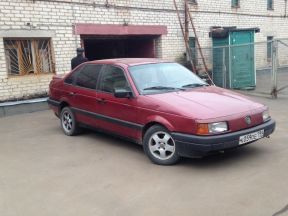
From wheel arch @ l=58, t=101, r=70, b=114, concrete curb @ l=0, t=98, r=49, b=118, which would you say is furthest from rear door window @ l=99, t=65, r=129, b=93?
concrete curb @ l=0, t=98, r=49, b=118

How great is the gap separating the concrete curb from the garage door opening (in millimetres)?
3941

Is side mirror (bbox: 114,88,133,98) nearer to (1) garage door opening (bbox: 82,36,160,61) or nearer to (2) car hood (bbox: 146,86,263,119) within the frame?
(2) car hood (bbox: 146,86,263,119)

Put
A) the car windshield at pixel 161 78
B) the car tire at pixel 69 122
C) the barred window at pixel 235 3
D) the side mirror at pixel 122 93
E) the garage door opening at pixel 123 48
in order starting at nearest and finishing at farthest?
the side mirror at pixel 122 93
the car windshield at pixel 161 78
the car tire at pixel 69 122
the garage door opening at pixel 123 48
the barred window at pixel 235 3

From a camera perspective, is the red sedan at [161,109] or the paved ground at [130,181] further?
the red sedan at [161,109]

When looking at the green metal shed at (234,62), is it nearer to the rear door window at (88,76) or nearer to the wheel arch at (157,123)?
the rear door window at (88,76)

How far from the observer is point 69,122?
706 centimetres

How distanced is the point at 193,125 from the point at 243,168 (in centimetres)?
89

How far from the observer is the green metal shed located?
12586 millimetres

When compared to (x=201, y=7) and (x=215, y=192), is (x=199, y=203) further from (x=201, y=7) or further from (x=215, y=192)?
(x=201, y=7)

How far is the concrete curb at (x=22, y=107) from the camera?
927 cm

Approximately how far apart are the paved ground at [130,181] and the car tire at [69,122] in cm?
36

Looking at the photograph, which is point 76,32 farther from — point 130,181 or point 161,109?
point 130,181

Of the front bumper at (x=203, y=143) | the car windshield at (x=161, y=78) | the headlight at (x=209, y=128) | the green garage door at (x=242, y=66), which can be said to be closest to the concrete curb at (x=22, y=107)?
the car windshield at (x=161, y=78)

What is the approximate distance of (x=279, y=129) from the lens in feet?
23.0
